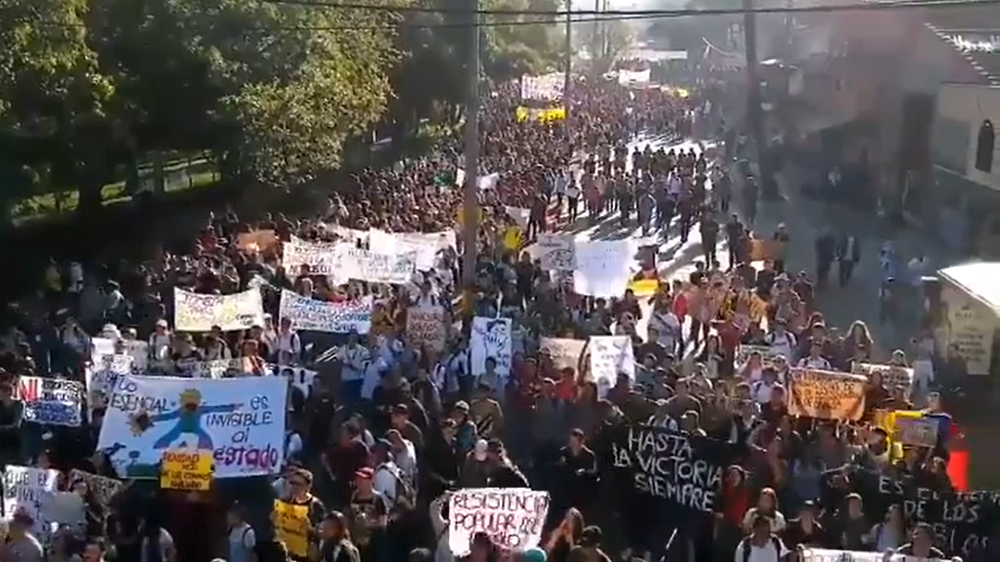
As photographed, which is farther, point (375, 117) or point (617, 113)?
point (617, 113)

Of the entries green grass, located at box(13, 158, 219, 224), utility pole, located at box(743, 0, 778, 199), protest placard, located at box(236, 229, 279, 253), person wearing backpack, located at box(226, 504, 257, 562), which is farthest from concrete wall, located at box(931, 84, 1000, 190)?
person wearing backpack, located at box(226, 504, 257, 562)

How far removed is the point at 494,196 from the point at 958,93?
11.9 meters

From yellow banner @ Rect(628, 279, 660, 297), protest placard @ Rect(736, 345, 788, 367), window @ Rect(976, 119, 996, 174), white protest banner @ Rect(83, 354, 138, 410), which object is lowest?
window @ Rect(976, 119, 996, 174)

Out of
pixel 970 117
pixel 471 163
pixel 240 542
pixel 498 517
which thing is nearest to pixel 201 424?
pixel 240 542

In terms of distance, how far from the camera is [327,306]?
49.8 ft

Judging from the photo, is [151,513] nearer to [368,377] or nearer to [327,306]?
[368,377]

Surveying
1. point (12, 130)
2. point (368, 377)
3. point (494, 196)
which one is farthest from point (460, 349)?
point (494, 196)

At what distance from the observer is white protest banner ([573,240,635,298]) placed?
17.2 meters

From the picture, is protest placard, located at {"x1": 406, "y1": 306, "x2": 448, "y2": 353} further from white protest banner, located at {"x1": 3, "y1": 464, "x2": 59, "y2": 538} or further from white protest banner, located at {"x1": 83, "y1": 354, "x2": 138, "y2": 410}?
white protest banner, located at {"x1": 3, "y1": 464, "x2": 59, "y2": 538}

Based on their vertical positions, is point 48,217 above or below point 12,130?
below

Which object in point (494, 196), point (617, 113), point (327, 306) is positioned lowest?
point (617, 113)

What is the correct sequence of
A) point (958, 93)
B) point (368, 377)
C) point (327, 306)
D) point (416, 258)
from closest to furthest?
point (368, 377)
point (327, 306)
point (416, 258)
point (958, 93)

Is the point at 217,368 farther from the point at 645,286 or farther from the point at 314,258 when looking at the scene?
the point at 645,286

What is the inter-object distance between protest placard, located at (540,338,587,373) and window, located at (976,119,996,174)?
1849 cm
